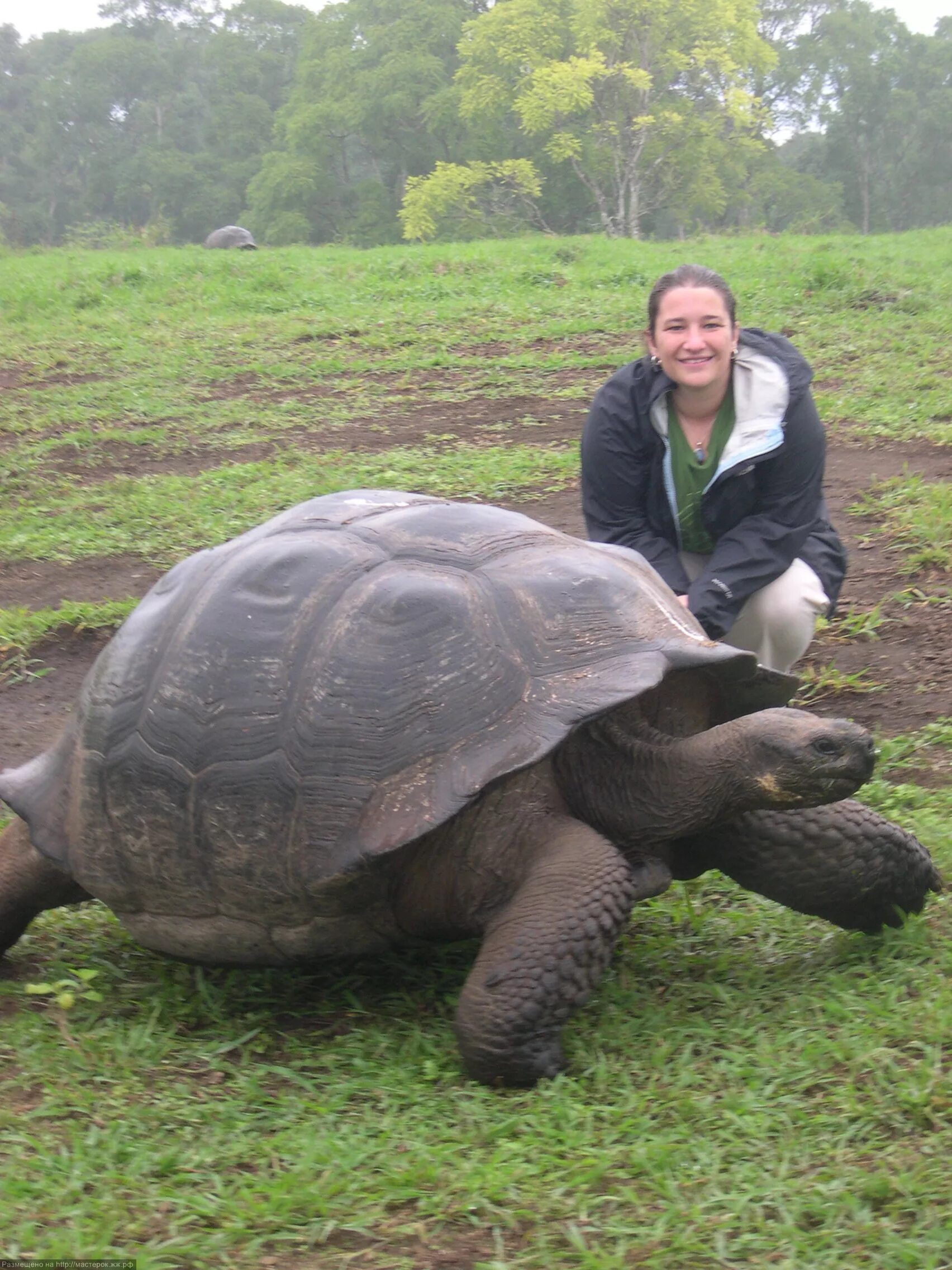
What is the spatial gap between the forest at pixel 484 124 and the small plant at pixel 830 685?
62.6 feet

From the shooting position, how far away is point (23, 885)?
284cm

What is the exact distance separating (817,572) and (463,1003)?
208cm

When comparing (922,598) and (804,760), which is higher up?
(804,760)

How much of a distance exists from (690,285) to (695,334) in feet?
0.52

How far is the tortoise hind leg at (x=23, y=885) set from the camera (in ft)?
9.30

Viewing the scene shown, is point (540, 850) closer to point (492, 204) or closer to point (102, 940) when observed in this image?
point (102, 940)

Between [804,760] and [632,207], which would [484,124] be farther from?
[804,760]

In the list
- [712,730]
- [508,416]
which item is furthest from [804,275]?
[712,730]

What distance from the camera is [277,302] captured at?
1097 centimetres

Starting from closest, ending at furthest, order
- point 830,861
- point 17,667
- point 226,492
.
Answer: point 830,861 → point 17,667 → point 226,492

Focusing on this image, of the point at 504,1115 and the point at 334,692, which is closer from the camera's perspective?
the point at 504,1115

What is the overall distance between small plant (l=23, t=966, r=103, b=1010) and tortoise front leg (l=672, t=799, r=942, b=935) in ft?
4.14

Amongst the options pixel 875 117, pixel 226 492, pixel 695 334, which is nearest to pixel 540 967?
pixel 695 334

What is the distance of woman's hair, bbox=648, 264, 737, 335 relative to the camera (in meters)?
3.54
